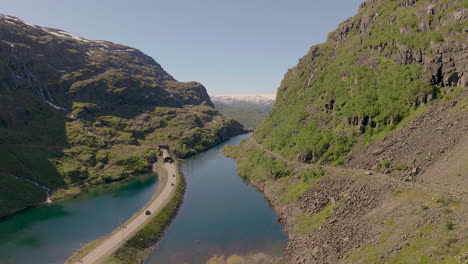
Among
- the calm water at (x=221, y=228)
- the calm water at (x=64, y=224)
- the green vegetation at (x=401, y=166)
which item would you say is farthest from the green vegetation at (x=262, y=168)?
the calm water at (x=64, y=224)

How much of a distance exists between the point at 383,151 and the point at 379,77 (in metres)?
43.9

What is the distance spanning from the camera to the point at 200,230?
9544cm

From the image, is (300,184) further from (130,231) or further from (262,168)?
(130,231)

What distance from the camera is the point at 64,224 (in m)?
106

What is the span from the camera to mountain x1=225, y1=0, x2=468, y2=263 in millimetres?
57094

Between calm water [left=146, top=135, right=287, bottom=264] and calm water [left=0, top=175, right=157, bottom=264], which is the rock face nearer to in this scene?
calm water [left=146, top=135, right=287, bottom=264]

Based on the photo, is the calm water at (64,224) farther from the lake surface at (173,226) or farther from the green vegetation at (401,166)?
the green vegetation at (401,166)

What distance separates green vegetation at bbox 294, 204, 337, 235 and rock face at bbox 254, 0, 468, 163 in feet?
83.1

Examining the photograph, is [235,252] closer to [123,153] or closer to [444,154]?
[444,154]

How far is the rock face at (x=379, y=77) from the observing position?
96.4 metres

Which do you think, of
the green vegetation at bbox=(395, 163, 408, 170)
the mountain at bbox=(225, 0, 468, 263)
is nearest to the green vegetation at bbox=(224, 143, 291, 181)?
the mountain at bbox=(225, 0, 468, 263)

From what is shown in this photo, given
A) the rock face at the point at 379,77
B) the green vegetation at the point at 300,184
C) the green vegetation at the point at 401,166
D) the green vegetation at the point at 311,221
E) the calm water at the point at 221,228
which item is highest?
the rock face at the point at 379,77

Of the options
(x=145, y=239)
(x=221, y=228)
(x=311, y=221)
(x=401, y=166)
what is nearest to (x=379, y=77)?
(x=401, y=166)

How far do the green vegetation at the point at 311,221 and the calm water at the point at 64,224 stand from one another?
57618 mm
